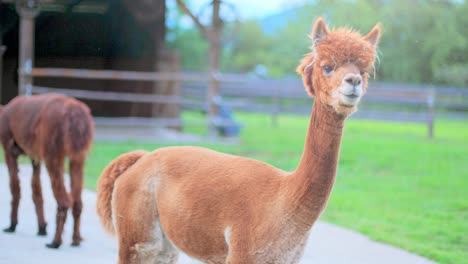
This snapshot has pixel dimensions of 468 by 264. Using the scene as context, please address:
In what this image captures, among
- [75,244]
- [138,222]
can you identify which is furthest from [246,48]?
[138,222]

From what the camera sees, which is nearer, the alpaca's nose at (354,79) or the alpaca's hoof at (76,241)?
the alpaca's nose at (354,79)

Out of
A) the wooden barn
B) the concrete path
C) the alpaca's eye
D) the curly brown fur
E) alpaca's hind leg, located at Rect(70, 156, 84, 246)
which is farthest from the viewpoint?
the wooden barn

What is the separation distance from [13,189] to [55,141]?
0.90m

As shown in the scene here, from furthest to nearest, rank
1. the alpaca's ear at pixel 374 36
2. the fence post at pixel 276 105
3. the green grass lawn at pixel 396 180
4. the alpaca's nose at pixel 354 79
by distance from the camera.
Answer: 1. the fence post at pixel 276 105
2. the green grass lawn at pixel 396 180
3. the alpaca's ear at pixel 374 36
4. the alpaca's nose at pixel 354 79

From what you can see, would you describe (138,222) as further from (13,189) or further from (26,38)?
(26,38)

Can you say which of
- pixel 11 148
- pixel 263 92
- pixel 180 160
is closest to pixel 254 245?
pixel 180 160

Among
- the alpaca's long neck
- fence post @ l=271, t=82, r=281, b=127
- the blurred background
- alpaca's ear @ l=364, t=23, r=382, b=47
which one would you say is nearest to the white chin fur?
the alpaca's long neck

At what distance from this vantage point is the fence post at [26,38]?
1255cm

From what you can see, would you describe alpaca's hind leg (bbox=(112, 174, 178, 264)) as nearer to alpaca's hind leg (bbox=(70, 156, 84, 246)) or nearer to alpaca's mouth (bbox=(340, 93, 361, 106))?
alpaca's mouth (bbox=(340, 93, 361, 106))

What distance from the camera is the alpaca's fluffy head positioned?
2941mm

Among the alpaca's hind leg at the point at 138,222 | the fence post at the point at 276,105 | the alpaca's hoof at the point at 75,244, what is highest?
the alpaca's hind leg at the point at 138,222

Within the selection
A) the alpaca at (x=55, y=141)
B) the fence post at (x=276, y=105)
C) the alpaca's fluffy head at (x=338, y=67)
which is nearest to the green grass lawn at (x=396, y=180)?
the alpaca at (x=55, y=141)

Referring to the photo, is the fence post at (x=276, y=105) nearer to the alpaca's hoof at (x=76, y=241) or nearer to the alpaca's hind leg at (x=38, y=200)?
the alpaca's hind leg at (x=38, y=200)

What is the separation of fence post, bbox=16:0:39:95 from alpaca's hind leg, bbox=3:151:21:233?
21.7 feet
